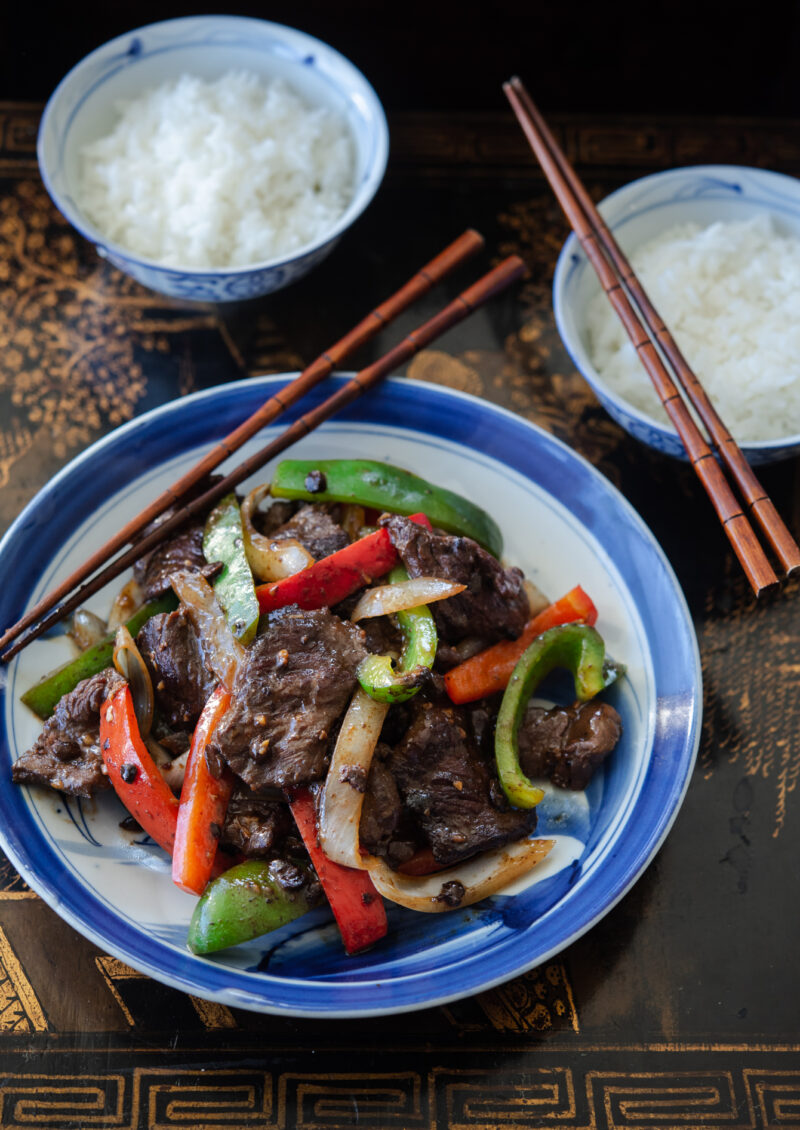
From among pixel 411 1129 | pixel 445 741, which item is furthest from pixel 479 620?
pixel 411 1129

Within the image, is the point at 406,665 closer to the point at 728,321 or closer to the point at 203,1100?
the point at 203,1100

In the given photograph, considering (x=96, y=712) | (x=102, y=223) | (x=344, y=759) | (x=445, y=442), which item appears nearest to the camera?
(x=344, y=759)

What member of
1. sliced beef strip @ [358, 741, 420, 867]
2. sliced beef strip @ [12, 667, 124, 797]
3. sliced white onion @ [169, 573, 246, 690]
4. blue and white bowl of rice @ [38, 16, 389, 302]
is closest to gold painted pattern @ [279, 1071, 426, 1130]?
sliced beef strip @ [358, 741, 420, 867]

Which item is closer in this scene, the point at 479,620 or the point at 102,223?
the point at 479,620

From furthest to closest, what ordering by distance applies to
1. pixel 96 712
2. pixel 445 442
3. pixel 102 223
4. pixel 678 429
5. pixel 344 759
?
1. pixel 102 223
2. pixel 445 442
3. pixel 678 429
4. pixel 96 712
5. pixel 344 759

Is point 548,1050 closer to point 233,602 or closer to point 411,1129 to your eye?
point 411,1129

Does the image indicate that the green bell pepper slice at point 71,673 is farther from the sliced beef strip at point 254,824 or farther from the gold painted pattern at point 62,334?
the gold painted pattern at point 62,334

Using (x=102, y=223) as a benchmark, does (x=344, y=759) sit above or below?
below

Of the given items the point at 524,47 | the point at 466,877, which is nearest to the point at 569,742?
the point at 466,877
